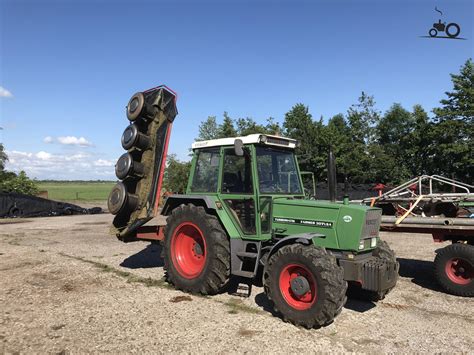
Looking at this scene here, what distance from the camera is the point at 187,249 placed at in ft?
21.8

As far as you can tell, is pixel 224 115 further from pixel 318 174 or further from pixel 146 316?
pixel 146 316

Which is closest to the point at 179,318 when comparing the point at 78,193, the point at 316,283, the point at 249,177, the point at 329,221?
the point at 316,283

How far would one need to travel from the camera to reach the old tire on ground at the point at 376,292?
18.1 ft

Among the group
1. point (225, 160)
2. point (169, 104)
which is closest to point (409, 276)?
point (225, 160)

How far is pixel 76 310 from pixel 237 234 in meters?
2.50

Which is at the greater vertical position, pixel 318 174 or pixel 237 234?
pixel 318 174

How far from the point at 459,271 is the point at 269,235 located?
322 cm

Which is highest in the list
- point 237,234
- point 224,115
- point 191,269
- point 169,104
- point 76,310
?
point 224,115

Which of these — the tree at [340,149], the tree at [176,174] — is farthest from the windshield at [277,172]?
the tree at [340,149]

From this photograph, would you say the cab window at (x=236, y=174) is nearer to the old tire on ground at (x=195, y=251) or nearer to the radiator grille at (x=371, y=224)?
the old tire on ground at (x=195, y=251)

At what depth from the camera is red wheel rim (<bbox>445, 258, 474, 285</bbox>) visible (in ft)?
20.5

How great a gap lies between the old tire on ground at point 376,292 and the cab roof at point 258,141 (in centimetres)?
206

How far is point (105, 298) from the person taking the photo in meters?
6.09

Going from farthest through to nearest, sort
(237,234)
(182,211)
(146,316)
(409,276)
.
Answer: (409,276) < (182,211) < (237,234) < (146,316)
